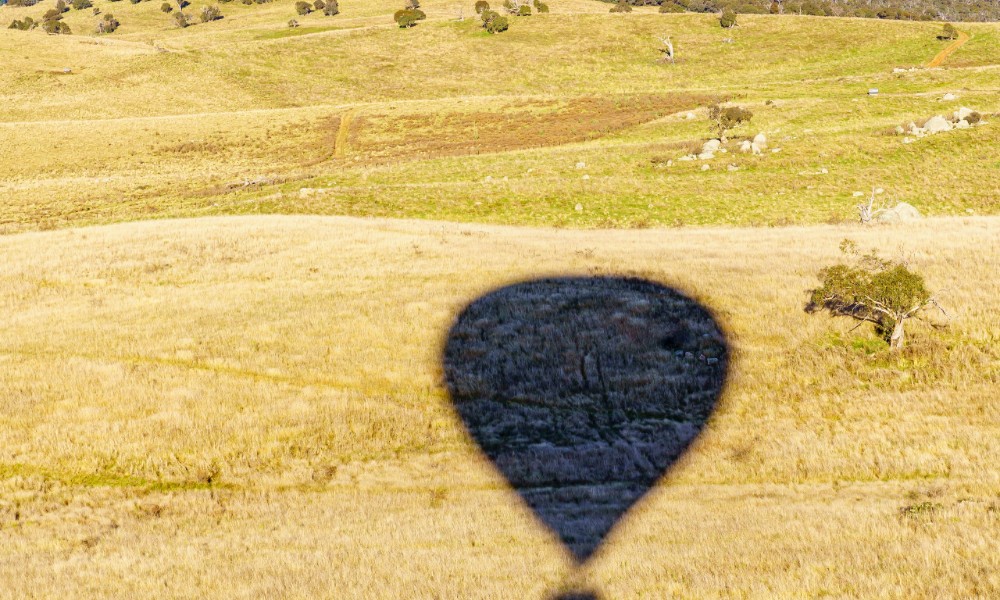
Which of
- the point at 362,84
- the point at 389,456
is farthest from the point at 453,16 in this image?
the point at 389,456

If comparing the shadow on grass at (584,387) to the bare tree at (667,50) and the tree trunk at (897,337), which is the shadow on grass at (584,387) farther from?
the bare tree at (667,50)

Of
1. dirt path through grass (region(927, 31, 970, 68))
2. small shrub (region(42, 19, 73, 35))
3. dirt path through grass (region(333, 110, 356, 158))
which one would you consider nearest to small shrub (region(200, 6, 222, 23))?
small shrub (region(42, 19, 73, 35))

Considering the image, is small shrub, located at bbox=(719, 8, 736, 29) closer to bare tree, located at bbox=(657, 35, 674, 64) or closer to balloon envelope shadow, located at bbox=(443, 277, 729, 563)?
bare tree, located at bbox=(657, 35, 674, 64)

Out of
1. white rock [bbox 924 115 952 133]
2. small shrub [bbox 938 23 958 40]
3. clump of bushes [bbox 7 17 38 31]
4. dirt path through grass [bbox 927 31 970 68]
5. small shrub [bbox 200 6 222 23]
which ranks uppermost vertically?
white rock [bbox 924 115 952 133]

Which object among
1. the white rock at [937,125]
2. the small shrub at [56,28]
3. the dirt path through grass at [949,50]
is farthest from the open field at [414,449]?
the small shrub at [56,28]

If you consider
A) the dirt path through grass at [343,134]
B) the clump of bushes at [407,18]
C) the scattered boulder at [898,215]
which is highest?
the scattered boulder at [898,215]

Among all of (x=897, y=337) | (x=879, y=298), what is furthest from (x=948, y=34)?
(x=897, y=337)

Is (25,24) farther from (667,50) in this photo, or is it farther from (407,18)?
(667,50)
